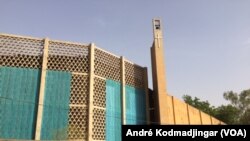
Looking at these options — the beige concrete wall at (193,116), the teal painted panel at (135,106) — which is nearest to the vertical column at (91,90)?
the teal painted panel at (135,106)

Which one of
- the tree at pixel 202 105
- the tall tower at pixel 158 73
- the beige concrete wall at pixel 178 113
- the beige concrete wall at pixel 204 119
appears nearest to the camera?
the tall tower at pixel 158 73

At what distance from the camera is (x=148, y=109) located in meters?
15.4

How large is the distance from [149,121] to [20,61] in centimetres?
711

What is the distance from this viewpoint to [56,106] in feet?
39.0

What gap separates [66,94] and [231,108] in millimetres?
35281

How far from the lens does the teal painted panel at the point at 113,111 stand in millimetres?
13224

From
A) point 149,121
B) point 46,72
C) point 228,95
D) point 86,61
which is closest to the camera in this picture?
point 46,72

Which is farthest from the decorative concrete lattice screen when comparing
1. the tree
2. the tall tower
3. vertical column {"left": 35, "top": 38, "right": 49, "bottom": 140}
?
the tree

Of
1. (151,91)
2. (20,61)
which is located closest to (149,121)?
(151,91)

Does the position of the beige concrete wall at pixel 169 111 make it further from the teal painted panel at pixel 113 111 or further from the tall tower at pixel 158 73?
the teal painted panel at pixel 113 111

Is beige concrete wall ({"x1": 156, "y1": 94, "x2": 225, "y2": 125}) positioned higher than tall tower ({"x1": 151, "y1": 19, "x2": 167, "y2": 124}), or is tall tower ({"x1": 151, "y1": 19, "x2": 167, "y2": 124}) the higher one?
tall tower ({"x1": 151, "y1": 19, "x2": 167, "y2": 124})

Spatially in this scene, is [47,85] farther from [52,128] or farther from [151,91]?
[151,91]

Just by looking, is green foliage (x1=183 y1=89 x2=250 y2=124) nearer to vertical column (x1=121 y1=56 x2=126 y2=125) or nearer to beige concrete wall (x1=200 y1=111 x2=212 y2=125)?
beige concrete wall (x1=200 y1=111 x2=212 y2=125)

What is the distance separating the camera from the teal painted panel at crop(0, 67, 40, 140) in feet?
36.0
